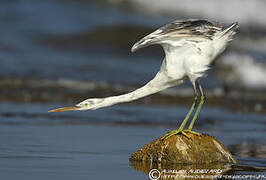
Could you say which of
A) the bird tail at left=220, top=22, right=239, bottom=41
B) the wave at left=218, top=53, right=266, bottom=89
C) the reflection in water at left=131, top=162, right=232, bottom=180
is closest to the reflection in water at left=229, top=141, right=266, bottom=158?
the reflection in water at left=131, top=162, right=232, bottom=180

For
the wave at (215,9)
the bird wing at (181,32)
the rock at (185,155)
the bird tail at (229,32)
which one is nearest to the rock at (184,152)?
the rock at (185,155)

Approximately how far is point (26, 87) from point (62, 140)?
561 cm

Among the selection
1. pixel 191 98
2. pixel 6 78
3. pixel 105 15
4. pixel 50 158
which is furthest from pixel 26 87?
pixel 105 15

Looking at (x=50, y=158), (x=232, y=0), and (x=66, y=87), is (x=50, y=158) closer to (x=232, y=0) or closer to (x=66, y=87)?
(x=66, y=87)

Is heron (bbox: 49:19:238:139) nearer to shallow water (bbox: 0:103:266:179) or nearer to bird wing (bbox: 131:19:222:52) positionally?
bird wing (bbox: 131:19:222:52)

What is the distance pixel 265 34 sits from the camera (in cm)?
2484

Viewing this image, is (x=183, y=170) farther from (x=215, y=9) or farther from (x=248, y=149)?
(x=215, y=9)

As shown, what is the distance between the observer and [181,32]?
7473 mm

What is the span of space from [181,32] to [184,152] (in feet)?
5.02

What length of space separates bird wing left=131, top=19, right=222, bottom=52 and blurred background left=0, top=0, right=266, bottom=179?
50cm

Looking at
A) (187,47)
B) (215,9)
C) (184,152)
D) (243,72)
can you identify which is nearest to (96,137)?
(184,152)

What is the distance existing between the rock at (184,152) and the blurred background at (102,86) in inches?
14.1

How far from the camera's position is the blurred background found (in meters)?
7.67

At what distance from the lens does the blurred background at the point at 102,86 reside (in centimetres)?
767
